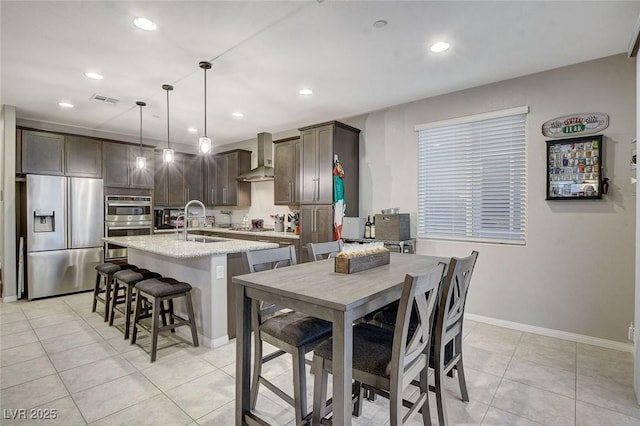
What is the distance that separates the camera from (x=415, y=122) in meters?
4.15

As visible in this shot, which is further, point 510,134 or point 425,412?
point 510,134

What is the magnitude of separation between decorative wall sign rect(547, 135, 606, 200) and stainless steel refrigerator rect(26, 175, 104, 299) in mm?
6240

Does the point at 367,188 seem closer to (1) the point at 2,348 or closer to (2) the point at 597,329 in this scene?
(2) the point at 597,329

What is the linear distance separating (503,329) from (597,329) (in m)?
0.79

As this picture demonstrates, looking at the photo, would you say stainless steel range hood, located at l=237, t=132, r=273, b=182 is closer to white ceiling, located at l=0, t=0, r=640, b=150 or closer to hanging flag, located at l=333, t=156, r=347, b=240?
white ceiling, located at l=0, t=0, r=640, b=150

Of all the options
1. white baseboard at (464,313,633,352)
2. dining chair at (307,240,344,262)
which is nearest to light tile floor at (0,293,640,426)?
white baseboard at (464,313,633,352)

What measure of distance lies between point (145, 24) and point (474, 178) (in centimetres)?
358

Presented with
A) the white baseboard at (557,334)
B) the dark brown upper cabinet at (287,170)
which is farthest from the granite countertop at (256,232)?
the white baseboard at (557,334)

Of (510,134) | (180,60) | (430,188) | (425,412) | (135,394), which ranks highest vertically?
(180,60)

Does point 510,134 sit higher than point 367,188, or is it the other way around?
point 510,134

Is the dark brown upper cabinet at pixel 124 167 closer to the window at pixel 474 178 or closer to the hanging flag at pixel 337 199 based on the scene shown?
the hanging flag at pixel 337 199

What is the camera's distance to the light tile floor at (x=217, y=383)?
2.02 metres

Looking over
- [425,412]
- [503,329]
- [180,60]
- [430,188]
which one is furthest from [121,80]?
[503,329]

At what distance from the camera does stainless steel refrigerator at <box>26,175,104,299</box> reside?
4.56 metres
